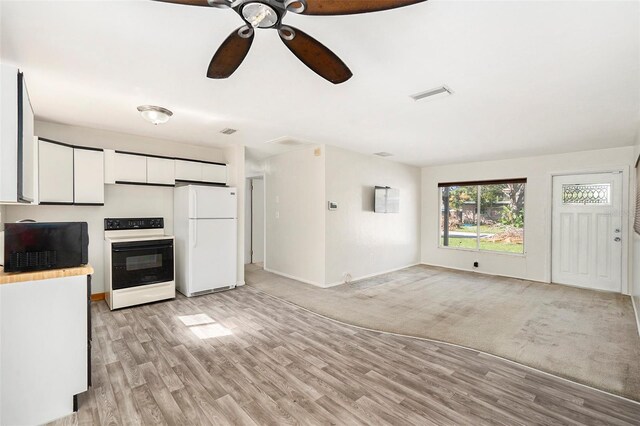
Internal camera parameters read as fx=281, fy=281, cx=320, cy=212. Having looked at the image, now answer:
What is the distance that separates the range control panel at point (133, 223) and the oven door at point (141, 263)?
58 centimetres

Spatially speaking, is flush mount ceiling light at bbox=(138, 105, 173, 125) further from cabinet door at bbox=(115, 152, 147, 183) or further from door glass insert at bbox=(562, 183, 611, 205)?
door glass insert at bbox=(562, 183, 611, 205)

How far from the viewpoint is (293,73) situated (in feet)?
7.41

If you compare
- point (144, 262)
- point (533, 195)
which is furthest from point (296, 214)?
point (533, 195)

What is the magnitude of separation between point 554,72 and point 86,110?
15.0 ft

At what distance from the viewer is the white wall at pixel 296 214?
4.83 m

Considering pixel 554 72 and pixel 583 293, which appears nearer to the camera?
pixel 554 72

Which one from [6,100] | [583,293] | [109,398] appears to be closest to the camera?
[6,100]

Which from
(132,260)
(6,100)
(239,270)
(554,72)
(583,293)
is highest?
(554,72)

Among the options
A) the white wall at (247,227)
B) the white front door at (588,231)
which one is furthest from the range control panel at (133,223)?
the white front door at (588,231)

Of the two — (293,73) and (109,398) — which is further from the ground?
(293,73)

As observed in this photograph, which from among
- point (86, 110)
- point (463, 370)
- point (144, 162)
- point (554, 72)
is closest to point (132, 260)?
point (144, 162)

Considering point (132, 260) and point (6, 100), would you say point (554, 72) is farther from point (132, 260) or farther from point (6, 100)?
point (132, 260)

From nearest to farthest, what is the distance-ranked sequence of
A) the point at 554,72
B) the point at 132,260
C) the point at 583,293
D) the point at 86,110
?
the point at 554,72 < the point at 86,110 < the point at 132,260 < the point at 583,293

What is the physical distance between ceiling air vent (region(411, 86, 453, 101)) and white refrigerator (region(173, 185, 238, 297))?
3.09m
